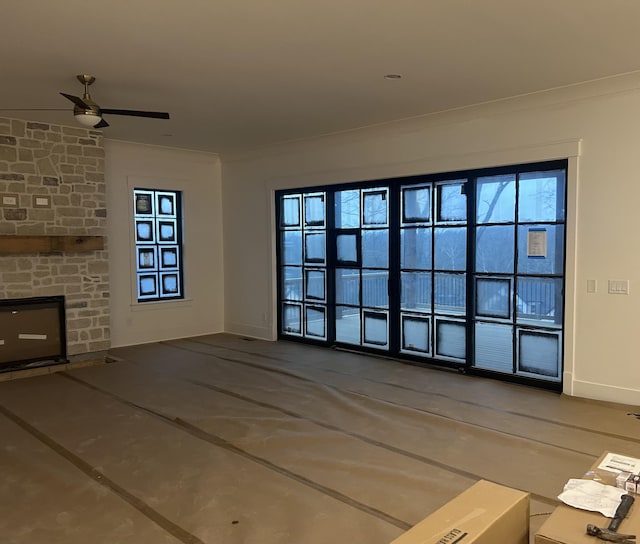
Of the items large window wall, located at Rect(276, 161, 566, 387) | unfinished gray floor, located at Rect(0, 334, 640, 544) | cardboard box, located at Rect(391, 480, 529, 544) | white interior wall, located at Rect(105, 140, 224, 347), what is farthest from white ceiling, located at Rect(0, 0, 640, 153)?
unfinished gray floor, located at Rect(0, 334, 640, 544)

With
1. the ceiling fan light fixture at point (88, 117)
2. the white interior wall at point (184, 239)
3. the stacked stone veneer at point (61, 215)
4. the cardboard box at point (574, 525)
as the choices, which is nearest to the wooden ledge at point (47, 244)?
the stacked stone veneer at point (61, 215)

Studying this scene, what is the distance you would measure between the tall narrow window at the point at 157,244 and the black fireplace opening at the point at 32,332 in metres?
1.35

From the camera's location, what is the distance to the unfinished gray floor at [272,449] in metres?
2.96

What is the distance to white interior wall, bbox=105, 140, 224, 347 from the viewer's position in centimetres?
744

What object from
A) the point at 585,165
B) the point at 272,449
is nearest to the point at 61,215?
the point at 272,449

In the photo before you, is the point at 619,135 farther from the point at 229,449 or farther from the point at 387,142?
the point at 229,449

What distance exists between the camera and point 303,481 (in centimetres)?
341

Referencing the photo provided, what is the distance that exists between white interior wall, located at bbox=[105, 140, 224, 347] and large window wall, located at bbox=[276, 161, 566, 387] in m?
1.26

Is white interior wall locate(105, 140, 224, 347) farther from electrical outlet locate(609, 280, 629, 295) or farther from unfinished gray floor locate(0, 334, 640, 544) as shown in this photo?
electrical outlet locate(609, 280, 629, 295)

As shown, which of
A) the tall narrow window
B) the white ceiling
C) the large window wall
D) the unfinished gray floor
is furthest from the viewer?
the tall narrow window

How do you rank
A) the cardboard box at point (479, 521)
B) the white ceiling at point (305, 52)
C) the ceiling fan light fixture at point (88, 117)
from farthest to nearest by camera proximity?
1. the ceiling fan light fixture at point (88, 117)
2. the white ceiling at point (305, 52)
3. the cardboard box at point (479, 521)

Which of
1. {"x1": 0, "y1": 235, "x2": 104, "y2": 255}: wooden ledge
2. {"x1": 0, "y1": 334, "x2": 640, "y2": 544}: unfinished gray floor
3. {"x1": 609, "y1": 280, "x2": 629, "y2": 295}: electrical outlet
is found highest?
{"x1": 0, "y1": 235, "x2": 104, "y2": 255}: wooden ledge

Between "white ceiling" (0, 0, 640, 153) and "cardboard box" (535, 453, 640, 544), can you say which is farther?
"white ceiling" (0, 0, 640, 153)

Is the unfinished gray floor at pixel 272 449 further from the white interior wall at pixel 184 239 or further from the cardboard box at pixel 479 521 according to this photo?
the white interior wall at pixel 184 239
